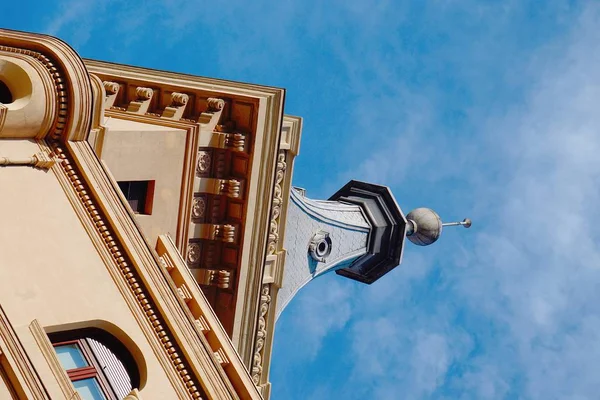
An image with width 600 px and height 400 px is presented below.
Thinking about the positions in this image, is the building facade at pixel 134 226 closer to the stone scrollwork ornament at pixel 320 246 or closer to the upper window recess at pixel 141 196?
the upper window recess at pixel 141 196

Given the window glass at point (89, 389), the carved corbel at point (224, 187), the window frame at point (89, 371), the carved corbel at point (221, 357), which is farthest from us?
the carved corbel at point (224, 187)

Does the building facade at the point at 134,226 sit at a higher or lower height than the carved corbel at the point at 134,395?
higher

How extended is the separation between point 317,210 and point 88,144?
686 inches

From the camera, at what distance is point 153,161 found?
2477 cm

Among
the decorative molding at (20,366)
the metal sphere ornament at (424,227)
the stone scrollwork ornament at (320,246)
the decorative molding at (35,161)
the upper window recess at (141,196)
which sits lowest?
the decorative molding at (20,366)

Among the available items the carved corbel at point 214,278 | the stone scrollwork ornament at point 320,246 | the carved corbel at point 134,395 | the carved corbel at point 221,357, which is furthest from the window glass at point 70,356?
the stone scrollwork ornament at point 320,246

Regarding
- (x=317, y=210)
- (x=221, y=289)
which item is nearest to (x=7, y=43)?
(x=221, y=289)

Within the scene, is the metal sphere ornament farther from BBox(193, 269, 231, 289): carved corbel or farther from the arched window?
the arched window

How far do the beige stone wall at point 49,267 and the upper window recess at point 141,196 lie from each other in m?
4.49

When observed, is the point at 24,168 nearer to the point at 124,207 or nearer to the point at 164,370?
the point at 124,207

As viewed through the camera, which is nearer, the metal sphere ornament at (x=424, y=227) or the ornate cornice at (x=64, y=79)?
the ornate cornice at (x=64, y=79)

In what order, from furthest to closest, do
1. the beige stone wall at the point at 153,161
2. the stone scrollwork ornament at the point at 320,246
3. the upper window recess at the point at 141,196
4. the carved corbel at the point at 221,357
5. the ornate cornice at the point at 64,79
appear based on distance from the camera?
the stone scrollwork ornament at the point at 320,246 < the upper window recess at the point at 141,196 < the beige stone wall at the point at 153,161 < the carved corbel at the point at 221,357 < the ornate cornice at the point at 64,79

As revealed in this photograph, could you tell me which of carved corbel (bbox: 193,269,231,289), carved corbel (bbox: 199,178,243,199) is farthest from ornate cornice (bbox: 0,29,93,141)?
carved corbel (bbox: 193,269,231,289)

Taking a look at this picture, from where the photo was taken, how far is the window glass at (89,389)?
17812 millimetres
